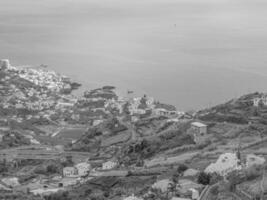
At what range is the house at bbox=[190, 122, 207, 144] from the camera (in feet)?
57.5

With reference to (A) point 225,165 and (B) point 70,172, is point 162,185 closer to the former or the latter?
(A) point 225,165

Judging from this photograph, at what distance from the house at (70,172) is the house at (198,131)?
153 inches

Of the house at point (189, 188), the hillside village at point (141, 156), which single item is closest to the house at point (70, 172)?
the hillside village at point (141, 156)

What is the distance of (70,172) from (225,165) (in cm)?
623

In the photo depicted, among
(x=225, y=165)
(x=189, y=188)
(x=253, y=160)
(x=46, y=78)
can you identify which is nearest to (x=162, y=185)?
(x=189, y=188)

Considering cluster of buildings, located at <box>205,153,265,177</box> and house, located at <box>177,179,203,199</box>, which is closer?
house, located at <box>177,179,203,199</box>

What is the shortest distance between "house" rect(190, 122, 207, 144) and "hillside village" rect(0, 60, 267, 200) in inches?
1.3

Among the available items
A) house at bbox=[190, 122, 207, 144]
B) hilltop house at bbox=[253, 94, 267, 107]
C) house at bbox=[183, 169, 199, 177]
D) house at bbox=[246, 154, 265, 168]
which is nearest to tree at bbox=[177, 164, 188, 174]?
house at bbox=[183, 169, 199, 177]

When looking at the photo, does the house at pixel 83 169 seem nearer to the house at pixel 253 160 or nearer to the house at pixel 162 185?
the house at pixel 162 185

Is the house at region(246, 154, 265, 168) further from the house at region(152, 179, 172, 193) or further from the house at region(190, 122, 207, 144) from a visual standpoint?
the house at region(190, 122, 207, 144)

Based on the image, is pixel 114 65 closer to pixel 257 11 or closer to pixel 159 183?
pixel 159 183

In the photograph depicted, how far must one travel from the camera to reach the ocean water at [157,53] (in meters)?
38.4

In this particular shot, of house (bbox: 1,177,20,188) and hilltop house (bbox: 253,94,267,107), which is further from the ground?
hilltop house (bbox: 253,94,267,107)

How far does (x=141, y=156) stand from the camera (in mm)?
17531
